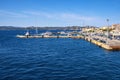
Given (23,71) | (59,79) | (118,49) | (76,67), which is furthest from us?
(118,49)

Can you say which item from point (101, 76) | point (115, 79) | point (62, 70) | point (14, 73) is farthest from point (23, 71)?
point (115, 79)

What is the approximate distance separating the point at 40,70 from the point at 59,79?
6768 mm

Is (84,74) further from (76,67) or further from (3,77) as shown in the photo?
(3,77)

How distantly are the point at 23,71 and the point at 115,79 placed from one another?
52.4 feet

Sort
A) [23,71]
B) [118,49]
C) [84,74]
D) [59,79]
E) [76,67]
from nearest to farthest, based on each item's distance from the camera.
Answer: [59,79] → [84,74] → [23,71] → [76,67] → [118,49]

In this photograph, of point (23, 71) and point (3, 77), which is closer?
point (3, 77)

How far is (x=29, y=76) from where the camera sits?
31.3 meters

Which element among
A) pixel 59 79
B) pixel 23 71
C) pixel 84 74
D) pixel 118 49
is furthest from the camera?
pixel 118 49

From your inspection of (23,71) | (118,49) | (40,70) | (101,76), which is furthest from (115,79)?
(118,49)

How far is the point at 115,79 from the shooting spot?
2966 cm

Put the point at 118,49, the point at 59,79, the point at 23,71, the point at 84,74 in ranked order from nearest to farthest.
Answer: the point at 59,79, the point at 84,74, the point at 23,71, the point at 118,49

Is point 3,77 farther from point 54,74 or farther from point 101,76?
point 101,76

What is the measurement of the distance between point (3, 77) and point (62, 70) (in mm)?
10468

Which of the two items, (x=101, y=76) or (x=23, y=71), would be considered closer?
(x=101, y=76)
